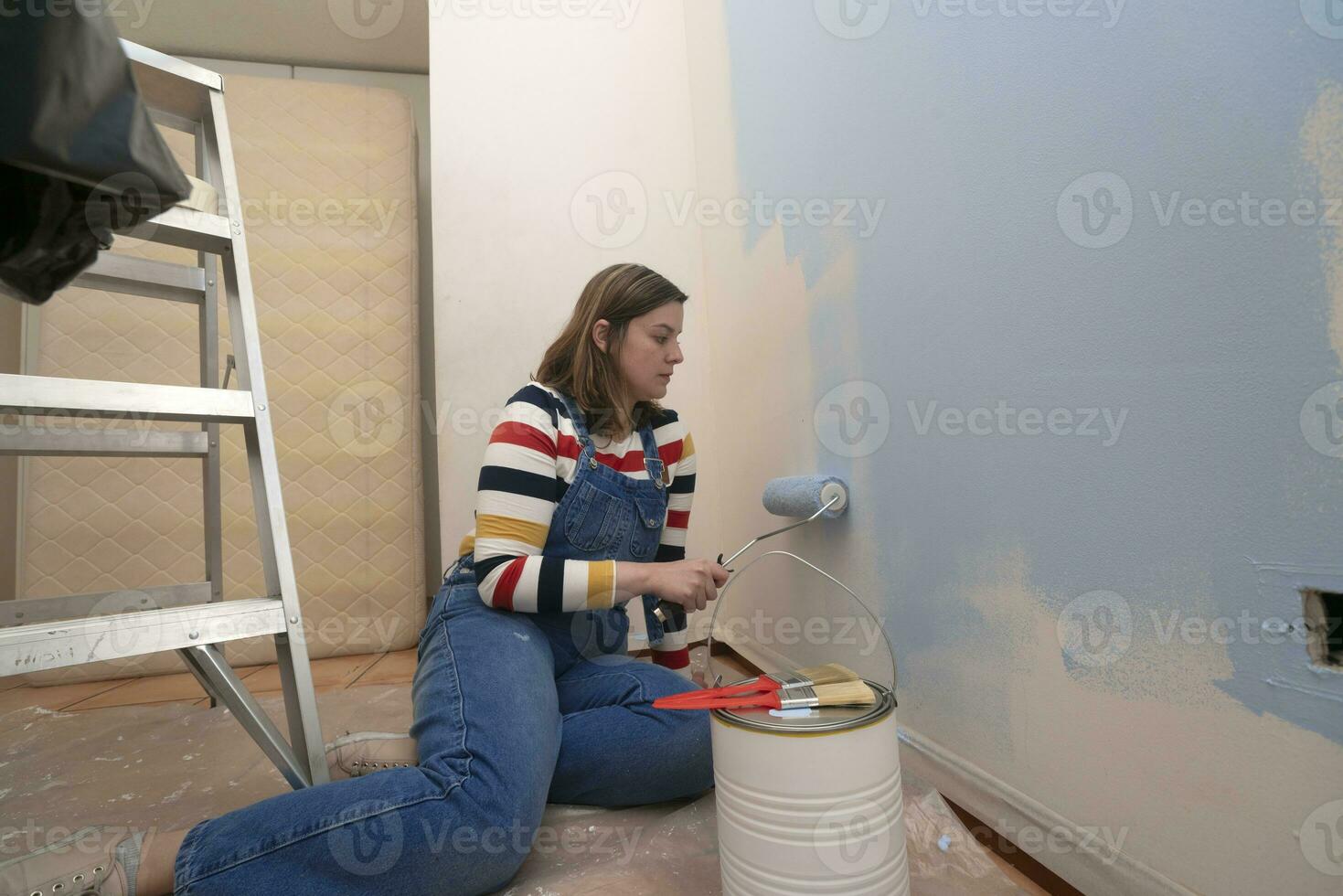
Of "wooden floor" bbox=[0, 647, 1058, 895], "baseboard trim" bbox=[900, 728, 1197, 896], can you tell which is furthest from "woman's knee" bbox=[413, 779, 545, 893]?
"wooden floor" bbox=[0, 647, 1058, 895]

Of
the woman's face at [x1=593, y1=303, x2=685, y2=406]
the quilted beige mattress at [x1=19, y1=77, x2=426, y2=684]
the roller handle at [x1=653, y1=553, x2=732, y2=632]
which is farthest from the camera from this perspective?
the quilted beige mattress at [x1=19, y1=77, x2=426, y2=684]

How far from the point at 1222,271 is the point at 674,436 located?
80cm

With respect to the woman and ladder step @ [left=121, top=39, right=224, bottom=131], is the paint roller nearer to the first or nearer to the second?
the woman

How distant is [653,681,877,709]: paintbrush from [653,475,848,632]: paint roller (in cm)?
41

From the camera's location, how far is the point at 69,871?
67 centimetres

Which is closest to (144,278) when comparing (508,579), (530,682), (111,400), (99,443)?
(99,443)

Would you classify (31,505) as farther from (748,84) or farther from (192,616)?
(748,84)

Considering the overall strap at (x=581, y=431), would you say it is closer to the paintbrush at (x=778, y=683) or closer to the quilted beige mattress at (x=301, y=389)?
the paintbrush at (x=778, y=683)

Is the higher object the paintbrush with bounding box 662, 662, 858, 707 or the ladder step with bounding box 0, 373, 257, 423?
the ladder step with bounding box 0, 373, 257, 423

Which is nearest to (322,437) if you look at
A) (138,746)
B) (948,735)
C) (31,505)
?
(31,505)

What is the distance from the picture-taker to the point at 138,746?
129 cm

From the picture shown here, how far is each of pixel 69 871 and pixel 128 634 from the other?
22 centimetres

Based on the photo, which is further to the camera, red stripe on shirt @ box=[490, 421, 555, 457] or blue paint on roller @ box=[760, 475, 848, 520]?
blue paint on roller @ box=[760, 475, 848, 520]

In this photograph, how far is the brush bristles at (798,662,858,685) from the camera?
72cm
